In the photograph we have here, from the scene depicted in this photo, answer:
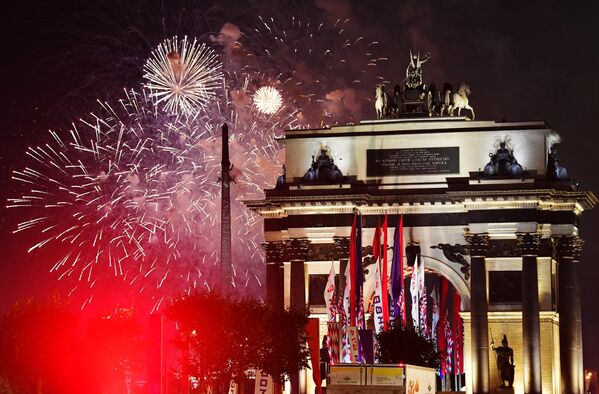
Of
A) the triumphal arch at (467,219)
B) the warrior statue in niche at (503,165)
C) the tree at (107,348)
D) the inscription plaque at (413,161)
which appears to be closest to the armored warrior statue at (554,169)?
the triumphal arch at (467,219)

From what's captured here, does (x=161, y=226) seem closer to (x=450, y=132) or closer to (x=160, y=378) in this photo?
(x=450, y=132)

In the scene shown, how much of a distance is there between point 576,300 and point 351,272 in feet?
45.9

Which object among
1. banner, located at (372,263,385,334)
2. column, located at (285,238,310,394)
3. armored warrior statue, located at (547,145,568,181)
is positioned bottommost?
banner, located at (372,263,385,334)

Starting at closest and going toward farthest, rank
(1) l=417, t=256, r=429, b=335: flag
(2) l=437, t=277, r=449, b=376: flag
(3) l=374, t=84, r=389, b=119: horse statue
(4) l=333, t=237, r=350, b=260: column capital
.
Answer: (1) l=417, t=256, r=429, b=335: flag, (4) l=333, t=237, r=350, b=260: column capital, (3) l=374, t=84, r=389, b=119: horse statue, (2) l=437, t=277, r=449, b=376: flag

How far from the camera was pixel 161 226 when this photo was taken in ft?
341

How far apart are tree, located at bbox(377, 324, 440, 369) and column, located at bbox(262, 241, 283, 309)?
32.5 ft

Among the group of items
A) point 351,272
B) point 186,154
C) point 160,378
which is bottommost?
point 160,378

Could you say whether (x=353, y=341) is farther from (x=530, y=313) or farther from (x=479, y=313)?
(x=530, y=313)

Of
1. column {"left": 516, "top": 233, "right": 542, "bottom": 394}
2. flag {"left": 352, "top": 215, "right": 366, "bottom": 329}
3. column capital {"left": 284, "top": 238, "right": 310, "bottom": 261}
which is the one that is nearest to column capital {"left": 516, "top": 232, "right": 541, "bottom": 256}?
column {"left": 516, "top": 233, "right": 542, "bottom": 394}

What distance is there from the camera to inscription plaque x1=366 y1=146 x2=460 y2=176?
100 meters

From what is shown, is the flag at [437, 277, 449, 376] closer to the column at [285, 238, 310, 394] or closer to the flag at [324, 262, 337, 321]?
the flag at [324, 262, 337, 321]

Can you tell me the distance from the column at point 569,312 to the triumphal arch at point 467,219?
0.06m

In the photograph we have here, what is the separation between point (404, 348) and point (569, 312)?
1140 centimetres

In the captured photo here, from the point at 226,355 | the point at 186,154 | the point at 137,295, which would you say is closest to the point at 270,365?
the point at 226,355
